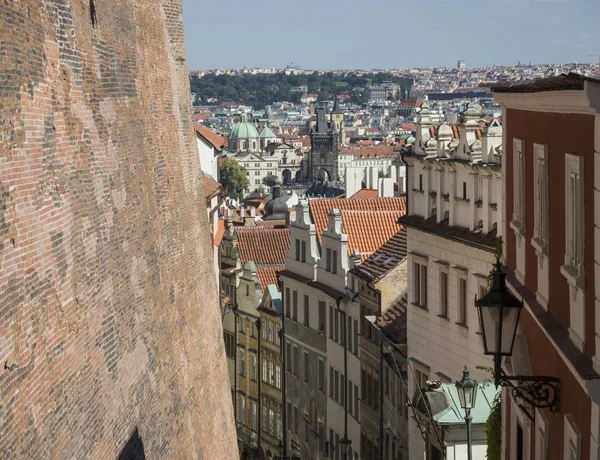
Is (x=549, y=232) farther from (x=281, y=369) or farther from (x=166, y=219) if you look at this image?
(x=281, y=369)

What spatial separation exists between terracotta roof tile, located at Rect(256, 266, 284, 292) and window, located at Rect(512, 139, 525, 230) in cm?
3411

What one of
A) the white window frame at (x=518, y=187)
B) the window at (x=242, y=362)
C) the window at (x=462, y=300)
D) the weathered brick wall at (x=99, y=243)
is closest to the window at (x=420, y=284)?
the window at (x=462, y=300)

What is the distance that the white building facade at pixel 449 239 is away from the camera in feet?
67.9

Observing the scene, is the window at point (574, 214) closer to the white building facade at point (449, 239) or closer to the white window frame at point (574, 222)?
the white window frame at point (574, 222)

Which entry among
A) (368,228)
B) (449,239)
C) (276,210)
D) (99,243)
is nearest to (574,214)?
(99,243)

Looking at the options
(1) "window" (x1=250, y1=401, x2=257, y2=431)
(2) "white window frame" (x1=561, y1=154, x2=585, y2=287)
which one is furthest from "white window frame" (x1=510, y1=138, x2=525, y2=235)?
(1) "window" (x1=250, y1=401, x2=257, y2=431)

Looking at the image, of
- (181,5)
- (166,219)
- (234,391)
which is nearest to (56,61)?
(166,219)

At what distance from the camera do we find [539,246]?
28.1ft

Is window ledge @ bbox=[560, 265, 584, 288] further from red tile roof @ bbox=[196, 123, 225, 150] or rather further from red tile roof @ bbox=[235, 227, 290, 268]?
red tile roof @ bbox=[235, 227, 290, 268]

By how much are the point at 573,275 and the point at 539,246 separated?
1.37m

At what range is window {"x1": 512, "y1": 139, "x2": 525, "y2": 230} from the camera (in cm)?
945

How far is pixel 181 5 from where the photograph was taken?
61.5 ft

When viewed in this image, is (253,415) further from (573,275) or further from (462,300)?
(573,275)

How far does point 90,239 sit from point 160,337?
10.5 feet
